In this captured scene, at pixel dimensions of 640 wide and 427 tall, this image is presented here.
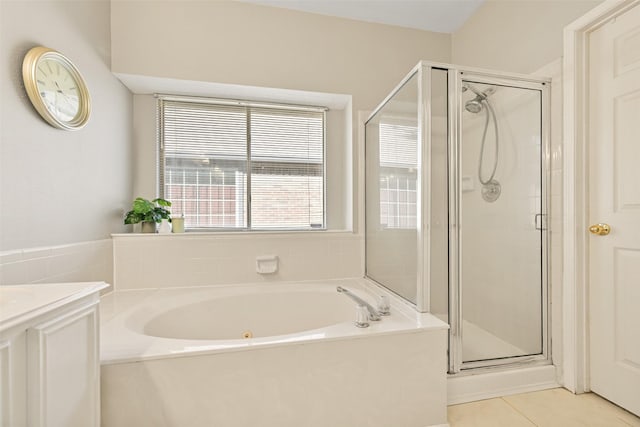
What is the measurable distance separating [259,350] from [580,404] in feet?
5.54

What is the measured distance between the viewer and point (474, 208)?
5.55ft

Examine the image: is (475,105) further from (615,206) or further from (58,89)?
(58,89)

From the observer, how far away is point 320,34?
239 centimetres

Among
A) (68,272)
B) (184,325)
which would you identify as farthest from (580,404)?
(68,272)

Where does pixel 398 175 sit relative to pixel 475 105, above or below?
below

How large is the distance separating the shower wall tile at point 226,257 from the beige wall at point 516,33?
1.69 metres

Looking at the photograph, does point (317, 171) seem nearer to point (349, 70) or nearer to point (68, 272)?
point (349, 70)

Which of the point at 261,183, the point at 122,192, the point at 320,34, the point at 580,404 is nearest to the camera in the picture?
the point at 580,404

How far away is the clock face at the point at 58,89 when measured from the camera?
1.37 meters

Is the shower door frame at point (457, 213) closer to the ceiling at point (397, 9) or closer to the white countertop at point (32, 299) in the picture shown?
the ceiling at point (397, 9)

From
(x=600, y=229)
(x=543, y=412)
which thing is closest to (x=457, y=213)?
(x=600, y=229)

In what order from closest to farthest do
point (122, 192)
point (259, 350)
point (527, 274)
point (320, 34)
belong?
point (259, 350) < point (527, 274) < point (122, 192) < point (320, 34)

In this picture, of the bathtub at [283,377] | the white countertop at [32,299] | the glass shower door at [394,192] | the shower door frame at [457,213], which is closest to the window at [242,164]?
the glass shower door at [394,192]

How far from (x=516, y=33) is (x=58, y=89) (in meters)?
2.77
